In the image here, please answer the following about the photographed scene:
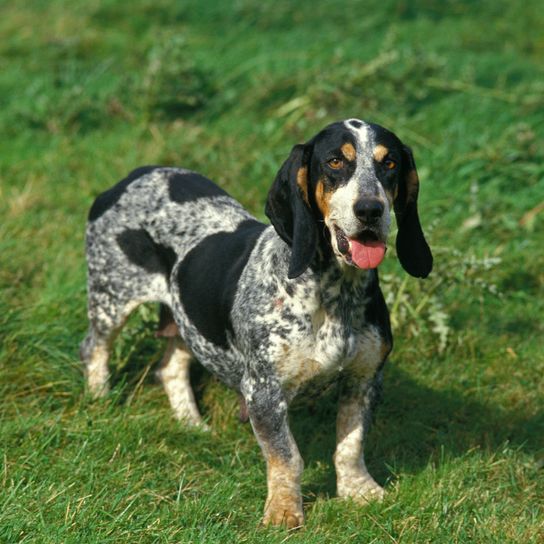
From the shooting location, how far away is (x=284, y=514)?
4.82 m

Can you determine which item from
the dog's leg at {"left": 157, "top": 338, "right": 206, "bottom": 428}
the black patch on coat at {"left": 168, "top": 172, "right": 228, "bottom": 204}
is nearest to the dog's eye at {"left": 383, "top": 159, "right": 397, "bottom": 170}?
the black patch on coat at {"left": 168, "top": 172, "right": 228, "bottom": 204}

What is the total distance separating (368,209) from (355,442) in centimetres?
131

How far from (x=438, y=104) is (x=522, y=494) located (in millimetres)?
5541

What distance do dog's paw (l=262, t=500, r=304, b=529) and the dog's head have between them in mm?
1035

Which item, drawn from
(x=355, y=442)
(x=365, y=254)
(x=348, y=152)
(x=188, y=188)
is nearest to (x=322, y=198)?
(x=348, y=152)

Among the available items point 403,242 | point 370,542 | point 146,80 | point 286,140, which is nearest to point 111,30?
point 146,80

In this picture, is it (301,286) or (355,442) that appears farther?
(355,442)

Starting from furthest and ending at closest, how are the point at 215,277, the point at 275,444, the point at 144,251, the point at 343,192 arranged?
the point at 144,251 → the point at 215,277 → the point at 275,444 → the point at 343,192

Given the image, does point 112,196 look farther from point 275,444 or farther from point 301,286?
point 275,444

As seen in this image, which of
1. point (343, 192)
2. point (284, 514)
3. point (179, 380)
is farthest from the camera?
point (179, 380)

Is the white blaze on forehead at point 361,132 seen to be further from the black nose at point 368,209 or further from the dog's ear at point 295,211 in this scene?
the black nose at point 368,209

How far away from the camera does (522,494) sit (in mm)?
5297

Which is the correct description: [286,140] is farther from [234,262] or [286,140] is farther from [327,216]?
[327,216]

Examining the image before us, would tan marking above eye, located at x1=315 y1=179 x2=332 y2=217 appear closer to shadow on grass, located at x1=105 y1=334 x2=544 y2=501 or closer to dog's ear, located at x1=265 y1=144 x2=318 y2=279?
dog's ear, located at x1=265 y1=144 x2=318 y2=279
